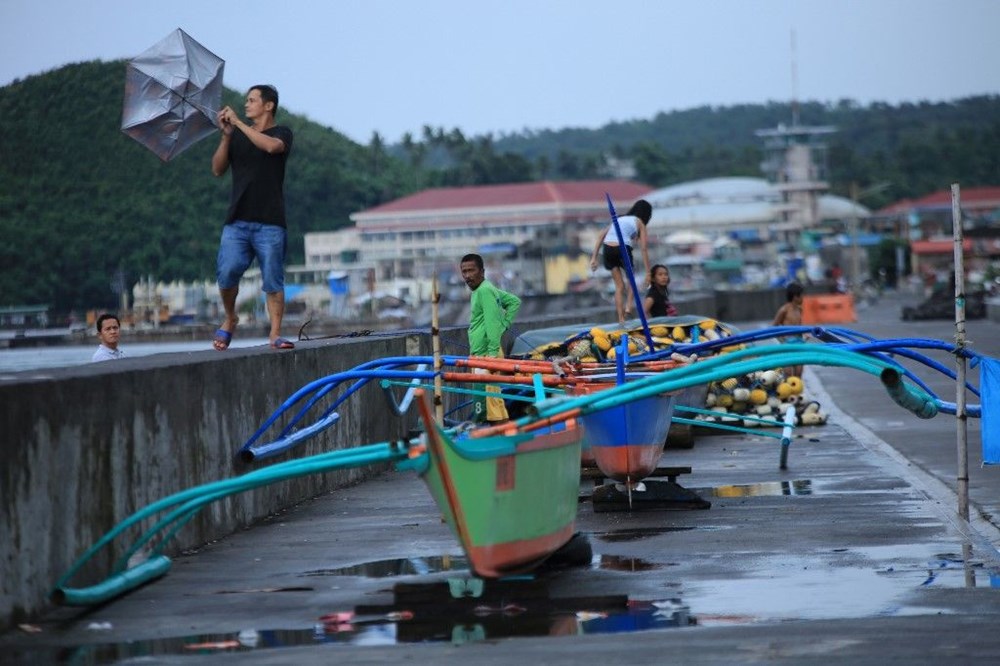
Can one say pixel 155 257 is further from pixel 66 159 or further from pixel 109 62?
pixel 109 62

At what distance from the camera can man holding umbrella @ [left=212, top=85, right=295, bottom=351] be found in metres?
14.0

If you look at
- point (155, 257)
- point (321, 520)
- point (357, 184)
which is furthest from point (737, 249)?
point (321, 520)

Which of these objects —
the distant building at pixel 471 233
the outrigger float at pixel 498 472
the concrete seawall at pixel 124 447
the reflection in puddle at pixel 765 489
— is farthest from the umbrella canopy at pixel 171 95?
the distant building at pixel 471 233

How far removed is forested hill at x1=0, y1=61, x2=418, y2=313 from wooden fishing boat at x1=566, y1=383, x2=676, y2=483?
13.5 m

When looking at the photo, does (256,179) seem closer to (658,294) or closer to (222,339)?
(222,339)

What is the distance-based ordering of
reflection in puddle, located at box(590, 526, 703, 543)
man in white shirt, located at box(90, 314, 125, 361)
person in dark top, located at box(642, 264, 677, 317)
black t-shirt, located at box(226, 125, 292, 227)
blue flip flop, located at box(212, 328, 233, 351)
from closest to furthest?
reflection in puddle, located at box(590, 526, 703, 543), black t-shirt, located at box(226, 125, 292, 227), man in white shirt, located at box(90, 314, 125, 361), blue flip flop, located at box(212, 328, 233, 351), person in dark top, located at box(642, 264, 677, 317)

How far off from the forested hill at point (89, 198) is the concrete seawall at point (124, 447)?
11730 millimetres

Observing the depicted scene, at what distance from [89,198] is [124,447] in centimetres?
2392

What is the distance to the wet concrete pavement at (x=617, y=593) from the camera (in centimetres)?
807

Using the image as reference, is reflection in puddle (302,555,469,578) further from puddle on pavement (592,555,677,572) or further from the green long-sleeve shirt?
the green long-sleeve shirt

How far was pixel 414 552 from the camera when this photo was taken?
11195 millimetres

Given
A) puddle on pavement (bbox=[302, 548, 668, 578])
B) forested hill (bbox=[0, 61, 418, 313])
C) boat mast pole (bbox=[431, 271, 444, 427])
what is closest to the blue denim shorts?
boat mast pole (bbox=[431, 271, 444, 427])

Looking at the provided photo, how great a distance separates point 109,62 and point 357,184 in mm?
69704

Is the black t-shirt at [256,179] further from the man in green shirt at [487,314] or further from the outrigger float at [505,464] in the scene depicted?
the man in green shirt at [487,314]
